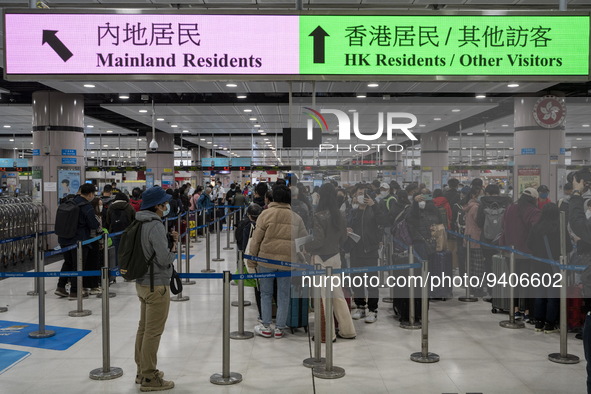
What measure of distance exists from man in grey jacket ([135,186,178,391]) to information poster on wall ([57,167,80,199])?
989 centimetres

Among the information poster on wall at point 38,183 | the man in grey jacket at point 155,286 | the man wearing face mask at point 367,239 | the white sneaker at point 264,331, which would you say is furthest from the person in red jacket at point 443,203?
the information poster on wall at point 38,183

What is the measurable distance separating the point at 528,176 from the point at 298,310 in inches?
313

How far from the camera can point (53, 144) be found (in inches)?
527

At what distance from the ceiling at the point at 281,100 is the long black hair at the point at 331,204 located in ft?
1.54

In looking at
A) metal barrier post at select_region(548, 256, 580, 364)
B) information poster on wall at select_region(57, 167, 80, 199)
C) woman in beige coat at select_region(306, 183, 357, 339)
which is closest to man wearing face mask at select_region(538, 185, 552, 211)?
metal barrier post at select_region(548, 256, 580, 364)

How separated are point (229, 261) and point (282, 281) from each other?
614 centimetres

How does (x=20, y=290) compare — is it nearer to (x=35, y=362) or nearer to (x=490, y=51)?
(x=35, y=362)

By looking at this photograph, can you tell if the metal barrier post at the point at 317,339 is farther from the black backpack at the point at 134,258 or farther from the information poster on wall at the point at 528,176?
the information poster on wall at the point at 528,176

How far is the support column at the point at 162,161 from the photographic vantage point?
75.3ft

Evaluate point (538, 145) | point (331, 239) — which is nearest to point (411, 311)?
point (331, 239)

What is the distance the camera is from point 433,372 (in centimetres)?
518

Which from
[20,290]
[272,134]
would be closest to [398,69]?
[20,290]

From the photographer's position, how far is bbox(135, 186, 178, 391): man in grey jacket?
4.55 metres

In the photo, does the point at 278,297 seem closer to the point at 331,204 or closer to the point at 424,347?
the point at 331,204
